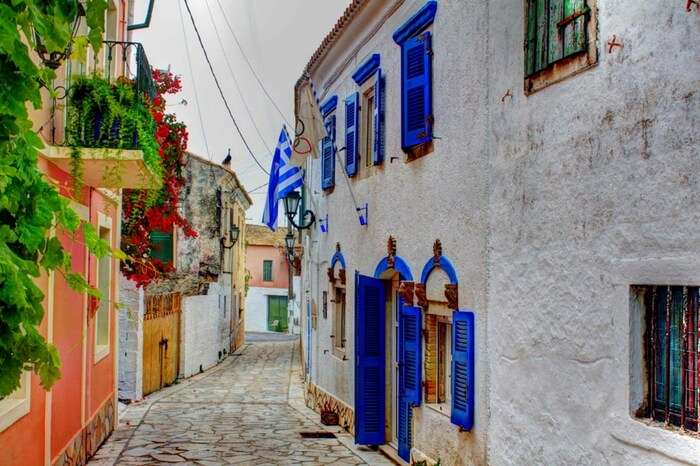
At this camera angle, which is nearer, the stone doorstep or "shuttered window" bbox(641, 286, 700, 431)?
"shuttered window" bbox(641, 286, 700, 431)

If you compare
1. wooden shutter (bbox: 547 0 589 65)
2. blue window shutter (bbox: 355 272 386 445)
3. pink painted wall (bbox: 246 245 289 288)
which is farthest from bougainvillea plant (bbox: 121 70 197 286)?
pink painted wall (bbox: 246 245 289 288)

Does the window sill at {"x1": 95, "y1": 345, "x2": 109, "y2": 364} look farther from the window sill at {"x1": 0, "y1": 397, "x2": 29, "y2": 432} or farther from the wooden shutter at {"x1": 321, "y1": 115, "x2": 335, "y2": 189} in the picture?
the wooden shutter at {"x1": 321, "y1": 115, "x2": 335, "y2": 189}

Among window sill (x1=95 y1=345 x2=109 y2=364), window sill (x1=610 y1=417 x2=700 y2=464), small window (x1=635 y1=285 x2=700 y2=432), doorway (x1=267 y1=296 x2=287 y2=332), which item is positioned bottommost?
doorway (x1=267 y1=296 x2=287 y2=332)

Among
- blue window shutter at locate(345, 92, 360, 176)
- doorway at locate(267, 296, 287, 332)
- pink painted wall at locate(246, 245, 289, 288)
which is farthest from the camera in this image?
doorway at locate(267, 296, 287, 332)

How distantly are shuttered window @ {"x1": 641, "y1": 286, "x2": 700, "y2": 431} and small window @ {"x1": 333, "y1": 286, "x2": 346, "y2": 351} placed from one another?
29.8 feet

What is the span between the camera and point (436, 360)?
9516mm

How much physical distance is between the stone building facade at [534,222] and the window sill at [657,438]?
0.01 metres

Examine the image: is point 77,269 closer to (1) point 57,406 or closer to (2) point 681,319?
(1) point 57,406

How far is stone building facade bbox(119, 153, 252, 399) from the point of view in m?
16.1

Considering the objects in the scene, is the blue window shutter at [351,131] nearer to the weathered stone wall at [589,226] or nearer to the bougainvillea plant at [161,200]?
the bougainvillea plant at [161,200]

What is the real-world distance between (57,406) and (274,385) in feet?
37.3

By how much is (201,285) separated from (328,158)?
9949 millimetres

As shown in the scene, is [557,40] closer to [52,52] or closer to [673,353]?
[673,353]

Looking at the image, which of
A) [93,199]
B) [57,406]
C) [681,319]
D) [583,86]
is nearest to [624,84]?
[583,86]
